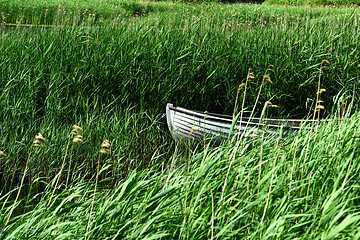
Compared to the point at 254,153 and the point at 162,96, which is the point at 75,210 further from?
the point at 162,96

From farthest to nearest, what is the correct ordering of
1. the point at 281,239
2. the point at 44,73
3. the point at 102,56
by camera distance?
the point at 102,56 → the point at 44,73 → the point at 281,239

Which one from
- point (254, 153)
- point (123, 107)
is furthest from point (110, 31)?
point (254, 153)

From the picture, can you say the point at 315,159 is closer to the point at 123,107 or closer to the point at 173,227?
the point at 173,227

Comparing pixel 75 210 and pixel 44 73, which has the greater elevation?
pixel 44 73

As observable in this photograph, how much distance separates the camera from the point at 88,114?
5.73 metres

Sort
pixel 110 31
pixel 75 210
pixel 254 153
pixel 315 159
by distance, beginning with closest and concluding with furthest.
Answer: pixel 315 159
pixel 75 210
pixel 254 153
pixel 110 31

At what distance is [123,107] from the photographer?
20.4ft

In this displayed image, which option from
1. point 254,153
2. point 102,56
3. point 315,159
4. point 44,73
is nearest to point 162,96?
point 102,56

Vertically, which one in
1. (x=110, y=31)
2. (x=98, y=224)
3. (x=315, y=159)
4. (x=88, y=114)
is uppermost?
(x=110, y=31)

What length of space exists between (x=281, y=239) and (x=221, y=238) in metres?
0.35

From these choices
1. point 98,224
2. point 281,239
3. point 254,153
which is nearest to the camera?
point 281,239

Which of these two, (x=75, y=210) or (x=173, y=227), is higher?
(x=173, y=227)

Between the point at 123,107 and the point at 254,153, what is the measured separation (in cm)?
332

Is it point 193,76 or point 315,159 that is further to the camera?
point 193,76
